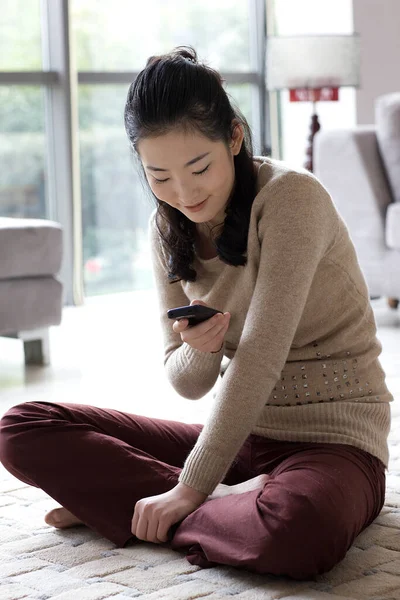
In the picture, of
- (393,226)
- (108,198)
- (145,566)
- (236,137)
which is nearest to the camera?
(145,566)

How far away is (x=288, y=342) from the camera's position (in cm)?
140

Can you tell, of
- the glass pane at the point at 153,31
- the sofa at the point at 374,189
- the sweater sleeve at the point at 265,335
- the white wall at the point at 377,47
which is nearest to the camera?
the sweater sleeve at the point at 265,335

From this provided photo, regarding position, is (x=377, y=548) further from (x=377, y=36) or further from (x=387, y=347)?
(x=377, y=36)

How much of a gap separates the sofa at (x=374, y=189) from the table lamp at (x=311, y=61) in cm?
40

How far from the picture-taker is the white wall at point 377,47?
5.11m

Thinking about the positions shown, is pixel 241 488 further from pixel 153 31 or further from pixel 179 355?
pixel 153 31

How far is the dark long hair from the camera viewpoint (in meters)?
1.39

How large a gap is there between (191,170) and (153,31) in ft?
12.2

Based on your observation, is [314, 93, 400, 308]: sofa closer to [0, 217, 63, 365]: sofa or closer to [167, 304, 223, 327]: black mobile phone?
[0, 217, 63, 365]: sofa

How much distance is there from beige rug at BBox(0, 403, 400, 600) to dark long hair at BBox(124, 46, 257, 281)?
1.53ft

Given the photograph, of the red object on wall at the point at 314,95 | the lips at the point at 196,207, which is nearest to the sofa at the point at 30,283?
the lips at the point at 196,207

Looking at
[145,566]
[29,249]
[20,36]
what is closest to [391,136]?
[29,249]

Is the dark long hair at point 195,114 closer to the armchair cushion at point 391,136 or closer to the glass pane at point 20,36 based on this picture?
the armchair cushion at point 391,136

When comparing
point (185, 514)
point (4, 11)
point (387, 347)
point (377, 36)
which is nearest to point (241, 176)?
point (185, 514)
